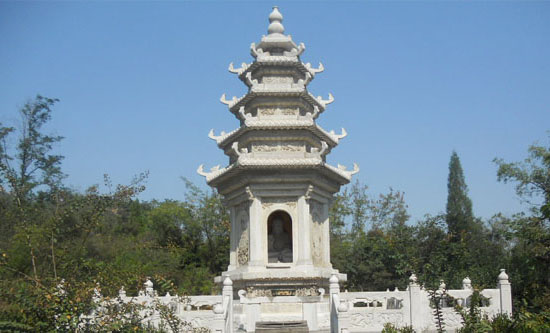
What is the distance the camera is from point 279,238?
17.3 metres

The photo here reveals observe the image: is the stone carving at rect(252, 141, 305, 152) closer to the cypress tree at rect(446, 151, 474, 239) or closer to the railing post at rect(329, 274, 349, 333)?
the railing post at rect(329, 274, 349, 333)

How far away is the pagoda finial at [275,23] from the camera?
18.5m

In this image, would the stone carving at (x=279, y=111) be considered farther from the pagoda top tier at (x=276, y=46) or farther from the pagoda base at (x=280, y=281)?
the pagoda base at (x=280, y=281)

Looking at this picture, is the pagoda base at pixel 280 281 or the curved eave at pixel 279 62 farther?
the curved eave at pixel 279 62

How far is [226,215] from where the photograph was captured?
1352 inches

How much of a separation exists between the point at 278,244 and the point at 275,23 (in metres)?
6.71

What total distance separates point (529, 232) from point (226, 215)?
60.3ft

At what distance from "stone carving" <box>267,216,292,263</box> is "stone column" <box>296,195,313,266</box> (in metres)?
1.15

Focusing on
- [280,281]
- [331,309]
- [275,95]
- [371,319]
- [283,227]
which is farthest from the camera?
[283,227]

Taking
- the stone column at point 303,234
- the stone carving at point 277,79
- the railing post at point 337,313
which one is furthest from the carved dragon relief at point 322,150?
the railing post at point 337,313

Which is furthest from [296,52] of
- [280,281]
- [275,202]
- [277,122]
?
[280,281]

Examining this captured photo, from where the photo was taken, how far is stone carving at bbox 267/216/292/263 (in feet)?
55.6

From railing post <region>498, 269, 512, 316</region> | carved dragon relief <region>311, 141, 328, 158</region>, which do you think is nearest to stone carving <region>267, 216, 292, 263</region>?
carved dragon relief <region>311, 141, 328, 158</region>

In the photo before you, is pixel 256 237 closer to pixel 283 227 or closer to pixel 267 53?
pixel 283 227
